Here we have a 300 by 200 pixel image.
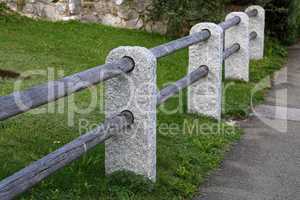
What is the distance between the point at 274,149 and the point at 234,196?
1.36 m

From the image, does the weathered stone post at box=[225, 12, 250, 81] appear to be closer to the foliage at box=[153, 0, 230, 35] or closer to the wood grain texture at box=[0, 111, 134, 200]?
the foliage at box=[153, 0, 230, 35]

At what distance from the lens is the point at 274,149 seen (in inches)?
219

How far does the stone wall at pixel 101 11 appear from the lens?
11586 millimetres

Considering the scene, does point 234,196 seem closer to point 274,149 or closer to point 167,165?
point 167,165

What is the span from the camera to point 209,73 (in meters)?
6.21

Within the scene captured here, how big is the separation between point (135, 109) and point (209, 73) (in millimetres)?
2200

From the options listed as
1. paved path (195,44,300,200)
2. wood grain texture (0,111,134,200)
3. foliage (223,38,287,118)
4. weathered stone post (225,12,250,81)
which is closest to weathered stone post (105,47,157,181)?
wood grain texture (0,111,134,200)

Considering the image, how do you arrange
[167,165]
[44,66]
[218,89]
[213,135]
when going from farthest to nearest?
[44,66] < [218,89] < [213,135] < [167,165]

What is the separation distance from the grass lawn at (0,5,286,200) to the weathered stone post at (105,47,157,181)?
0.37 ft

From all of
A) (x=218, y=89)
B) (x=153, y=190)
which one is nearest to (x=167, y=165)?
(x=153, y=190)

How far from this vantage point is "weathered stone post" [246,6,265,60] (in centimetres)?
970

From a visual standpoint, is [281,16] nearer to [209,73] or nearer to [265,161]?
[209,73]

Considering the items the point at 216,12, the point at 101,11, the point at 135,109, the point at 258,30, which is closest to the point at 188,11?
the point at 216,12

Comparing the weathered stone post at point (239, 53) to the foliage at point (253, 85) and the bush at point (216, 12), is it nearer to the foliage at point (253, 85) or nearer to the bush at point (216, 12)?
the foliage at point (253, 85)
